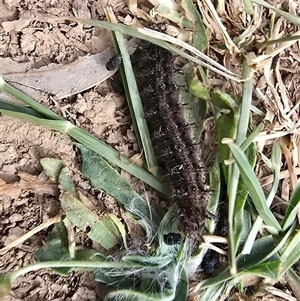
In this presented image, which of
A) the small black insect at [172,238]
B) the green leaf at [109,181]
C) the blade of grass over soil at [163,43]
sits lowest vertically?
the small black insect at [172,238]

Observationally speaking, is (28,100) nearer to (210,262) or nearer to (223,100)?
(223,100)

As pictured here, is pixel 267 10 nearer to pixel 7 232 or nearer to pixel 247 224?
pixel 247 224

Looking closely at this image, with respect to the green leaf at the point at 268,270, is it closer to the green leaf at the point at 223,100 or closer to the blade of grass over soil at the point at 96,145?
the blade of grass over soil at the point at 96,145

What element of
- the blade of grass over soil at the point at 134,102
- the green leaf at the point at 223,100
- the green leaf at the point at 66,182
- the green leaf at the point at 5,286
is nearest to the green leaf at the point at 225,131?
the green leaf at the point at 223,100

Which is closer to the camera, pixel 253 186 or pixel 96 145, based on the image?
pixel 253 186

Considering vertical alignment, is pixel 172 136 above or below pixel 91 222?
above

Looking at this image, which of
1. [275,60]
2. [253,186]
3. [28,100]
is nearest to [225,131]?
[253,186]
